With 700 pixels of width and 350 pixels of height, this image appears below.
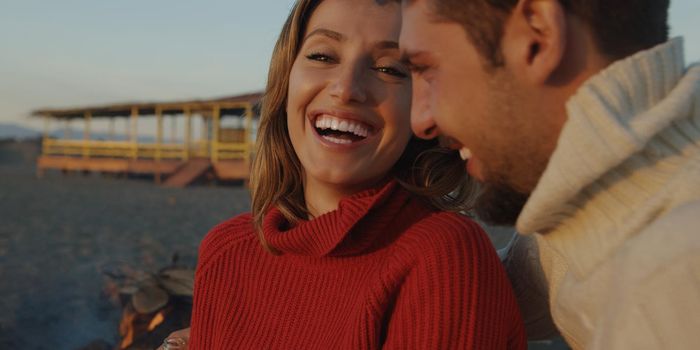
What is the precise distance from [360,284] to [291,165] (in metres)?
0.66

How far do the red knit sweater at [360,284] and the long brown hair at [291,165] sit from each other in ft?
0.23

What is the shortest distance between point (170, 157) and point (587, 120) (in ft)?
76.6

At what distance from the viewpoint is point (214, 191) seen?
1777 centimetres

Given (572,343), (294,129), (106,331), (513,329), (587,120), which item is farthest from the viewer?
(106,331)

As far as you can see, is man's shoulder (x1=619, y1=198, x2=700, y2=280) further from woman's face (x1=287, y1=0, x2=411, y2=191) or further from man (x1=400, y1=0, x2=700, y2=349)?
woman's face (x1=287, y1=0, x2=411, y2=191)

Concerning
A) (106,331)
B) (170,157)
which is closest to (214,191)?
(170,157)

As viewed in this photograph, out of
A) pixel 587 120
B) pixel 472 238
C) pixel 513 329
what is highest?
pixel 587 120

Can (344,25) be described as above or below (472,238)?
above

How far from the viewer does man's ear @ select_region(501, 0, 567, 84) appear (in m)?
1.12

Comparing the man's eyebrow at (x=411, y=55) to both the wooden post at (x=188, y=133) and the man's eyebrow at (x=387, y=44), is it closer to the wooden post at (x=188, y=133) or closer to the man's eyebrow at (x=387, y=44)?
the man's eyebrow at (x=387, y=44)

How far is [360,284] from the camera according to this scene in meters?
1.83

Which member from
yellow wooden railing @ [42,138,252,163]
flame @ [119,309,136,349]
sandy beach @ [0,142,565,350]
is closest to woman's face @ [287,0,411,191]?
flame @ [119,309,136,349]

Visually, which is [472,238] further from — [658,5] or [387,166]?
[658,5]

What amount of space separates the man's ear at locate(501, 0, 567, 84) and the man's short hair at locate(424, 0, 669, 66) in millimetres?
20
